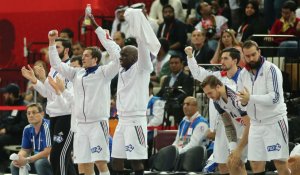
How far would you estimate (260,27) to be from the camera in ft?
59.4

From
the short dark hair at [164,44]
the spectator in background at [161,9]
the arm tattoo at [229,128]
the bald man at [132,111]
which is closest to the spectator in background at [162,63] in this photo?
the short dark hair at [164,44]

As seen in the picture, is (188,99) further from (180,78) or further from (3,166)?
(3,166)

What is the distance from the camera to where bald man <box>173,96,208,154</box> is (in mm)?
15492

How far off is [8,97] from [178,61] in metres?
3.79

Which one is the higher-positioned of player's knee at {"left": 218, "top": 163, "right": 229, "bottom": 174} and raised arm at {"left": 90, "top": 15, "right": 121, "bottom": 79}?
raised arm at {"left": 90, "top": 15, "right": 121, "bottom": 79}

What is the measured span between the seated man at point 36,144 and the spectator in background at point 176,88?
2.75 metres

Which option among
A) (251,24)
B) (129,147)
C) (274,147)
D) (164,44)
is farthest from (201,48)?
(274,147)

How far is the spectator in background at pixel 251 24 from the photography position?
59.2 ft

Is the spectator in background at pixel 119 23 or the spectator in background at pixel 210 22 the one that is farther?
the spectator in background at pixel 119 23

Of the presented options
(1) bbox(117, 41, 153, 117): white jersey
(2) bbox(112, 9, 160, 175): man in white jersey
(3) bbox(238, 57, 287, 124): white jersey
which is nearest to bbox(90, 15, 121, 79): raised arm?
(2) bbox(112, 9, 160, 175): man in white jersey

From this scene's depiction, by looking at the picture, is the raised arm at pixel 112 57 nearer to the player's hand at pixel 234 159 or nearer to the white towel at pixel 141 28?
the white towel at pixel 141 28

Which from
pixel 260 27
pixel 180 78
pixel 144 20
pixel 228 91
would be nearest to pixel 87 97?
pixel 144 20

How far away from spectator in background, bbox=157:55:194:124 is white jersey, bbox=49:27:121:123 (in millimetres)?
3098

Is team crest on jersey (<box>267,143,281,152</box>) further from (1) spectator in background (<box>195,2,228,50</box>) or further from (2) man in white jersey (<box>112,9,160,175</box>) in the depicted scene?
(1) spectator in background (<box>195,2,228,50</box>)
